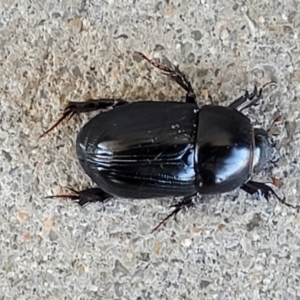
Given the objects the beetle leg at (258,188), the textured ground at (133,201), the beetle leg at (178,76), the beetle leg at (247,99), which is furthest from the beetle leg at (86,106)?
the beetle leg at (258,188)

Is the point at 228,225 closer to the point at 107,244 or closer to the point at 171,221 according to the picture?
the point at 171,221

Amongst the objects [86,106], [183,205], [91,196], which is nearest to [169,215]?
[183,205]

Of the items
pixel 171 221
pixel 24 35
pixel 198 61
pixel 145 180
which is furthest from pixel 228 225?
pixel 24 35

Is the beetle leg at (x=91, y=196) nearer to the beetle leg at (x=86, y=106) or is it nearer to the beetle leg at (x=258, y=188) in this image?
the beetle leg at (x=86, y=106)

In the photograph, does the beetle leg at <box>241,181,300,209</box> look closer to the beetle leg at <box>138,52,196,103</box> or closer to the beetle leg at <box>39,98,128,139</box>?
the beetle leg at <box>138,52,196,103</box>

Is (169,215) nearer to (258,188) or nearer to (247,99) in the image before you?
(258,188)

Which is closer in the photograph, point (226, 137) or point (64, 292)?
point (226, 137)

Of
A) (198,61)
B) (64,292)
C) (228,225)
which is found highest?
(198,61)
